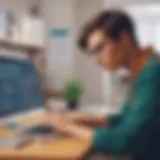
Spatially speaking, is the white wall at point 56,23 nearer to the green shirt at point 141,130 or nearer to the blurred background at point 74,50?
the blurred background at point 74,50

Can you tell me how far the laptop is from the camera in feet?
7.34

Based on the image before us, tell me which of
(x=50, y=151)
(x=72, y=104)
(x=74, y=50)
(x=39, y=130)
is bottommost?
(x=50, y=151)

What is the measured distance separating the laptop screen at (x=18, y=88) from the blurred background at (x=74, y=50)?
0.99ft

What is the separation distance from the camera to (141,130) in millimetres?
1499

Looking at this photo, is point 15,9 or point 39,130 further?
point 15,9

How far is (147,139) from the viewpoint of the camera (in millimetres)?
1550

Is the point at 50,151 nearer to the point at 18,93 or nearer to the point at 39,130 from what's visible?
the point at 39,130

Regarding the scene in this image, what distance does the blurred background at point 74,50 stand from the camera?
3.23 m

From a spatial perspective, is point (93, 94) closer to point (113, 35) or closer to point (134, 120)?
point (113, 35)

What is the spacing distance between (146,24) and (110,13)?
5.32 feet

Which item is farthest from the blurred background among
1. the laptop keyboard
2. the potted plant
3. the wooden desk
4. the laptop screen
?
the wooden desk

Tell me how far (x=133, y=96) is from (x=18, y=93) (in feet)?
3.35

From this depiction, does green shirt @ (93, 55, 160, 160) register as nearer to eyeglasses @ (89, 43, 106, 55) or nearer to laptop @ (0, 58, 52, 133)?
eyeglasses @ (89, 43, 106, 55)

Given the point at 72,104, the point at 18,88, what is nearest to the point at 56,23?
the point at 72,104
